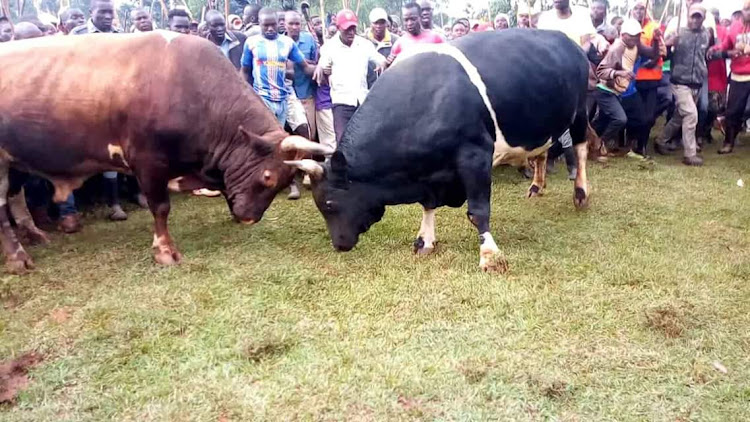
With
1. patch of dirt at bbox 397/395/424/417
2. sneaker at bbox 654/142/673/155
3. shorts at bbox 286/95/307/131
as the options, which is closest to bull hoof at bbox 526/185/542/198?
shorts at bbox 286/95/307/131

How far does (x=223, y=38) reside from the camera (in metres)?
7.32

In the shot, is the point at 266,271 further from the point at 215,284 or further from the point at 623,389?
the point at 623,389

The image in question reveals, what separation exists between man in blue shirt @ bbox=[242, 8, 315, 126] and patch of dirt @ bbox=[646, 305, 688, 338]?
4.25 meters

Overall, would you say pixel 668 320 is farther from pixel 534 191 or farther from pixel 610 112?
pixel 610 112

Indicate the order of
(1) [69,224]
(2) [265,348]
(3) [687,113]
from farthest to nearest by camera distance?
(3) [687,113] → (1) [69,224] → (2) [265,348]

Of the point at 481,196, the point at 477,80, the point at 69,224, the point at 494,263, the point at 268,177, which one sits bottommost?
the point at 69,224

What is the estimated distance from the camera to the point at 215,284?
4547 mm

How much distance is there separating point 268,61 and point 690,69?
5496 mm

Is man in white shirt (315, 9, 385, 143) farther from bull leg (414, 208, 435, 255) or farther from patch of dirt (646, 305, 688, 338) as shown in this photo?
patch of dirt (646, 305, 688, 338)

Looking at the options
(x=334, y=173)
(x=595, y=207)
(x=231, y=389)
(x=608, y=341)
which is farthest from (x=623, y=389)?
(x=595, y=207)

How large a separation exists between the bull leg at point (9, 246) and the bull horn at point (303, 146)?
2.25m

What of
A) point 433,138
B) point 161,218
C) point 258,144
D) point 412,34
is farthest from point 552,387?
point 412,34

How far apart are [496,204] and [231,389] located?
158 inches

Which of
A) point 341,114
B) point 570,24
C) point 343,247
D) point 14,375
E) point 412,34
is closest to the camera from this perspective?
point 14,375
